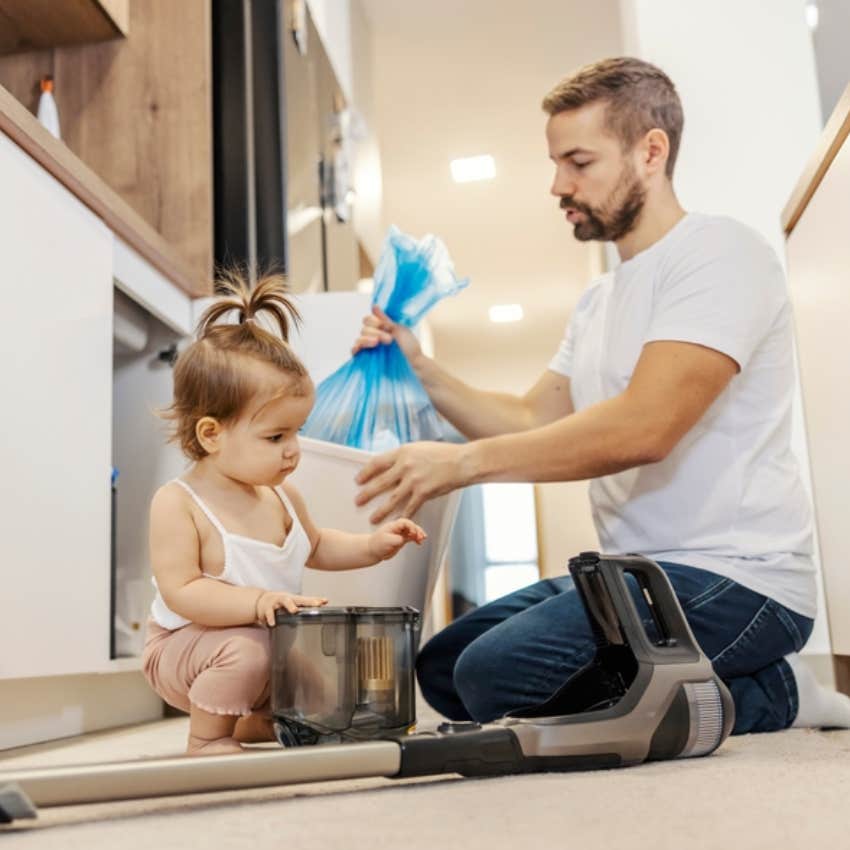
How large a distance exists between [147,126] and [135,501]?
71 cm

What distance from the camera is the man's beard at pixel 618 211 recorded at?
4.45 ft

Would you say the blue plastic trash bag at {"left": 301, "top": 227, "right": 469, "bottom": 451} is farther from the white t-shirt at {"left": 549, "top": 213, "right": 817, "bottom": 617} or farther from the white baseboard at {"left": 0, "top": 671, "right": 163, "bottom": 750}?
the white baseboard at {"left": 0, "top": 671, "right": 163, "bottom": 750}

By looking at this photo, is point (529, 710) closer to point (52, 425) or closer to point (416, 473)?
point (416, 473)

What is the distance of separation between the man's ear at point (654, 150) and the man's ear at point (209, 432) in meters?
0.67

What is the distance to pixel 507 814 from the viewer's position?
24.8 inches

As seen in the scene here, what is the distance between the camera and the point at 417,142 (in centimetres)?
421

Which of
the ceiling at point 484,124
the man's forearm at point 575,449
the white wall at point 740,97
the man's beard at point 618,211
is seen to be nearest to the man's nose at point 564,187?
the man's beard at point 618,211

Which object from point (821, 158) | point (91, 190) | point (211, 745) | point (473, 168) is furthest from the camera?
point (473, 168)

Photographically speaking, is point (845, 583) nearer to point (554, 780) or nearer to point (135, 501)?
point (554, 780)

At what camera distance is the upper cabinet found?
6.20 ft

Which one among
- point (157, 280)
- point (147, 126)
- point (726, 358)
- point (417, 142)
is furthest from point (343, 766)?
point (417, 142)

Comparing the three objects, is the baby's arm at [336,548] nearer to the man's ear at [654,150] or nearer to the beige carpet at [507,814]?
the beige carpet at [507,814]

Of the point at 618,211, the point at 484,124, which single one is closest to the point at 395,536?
the point at 618,211

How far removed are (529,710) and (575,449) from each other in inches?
12.5
